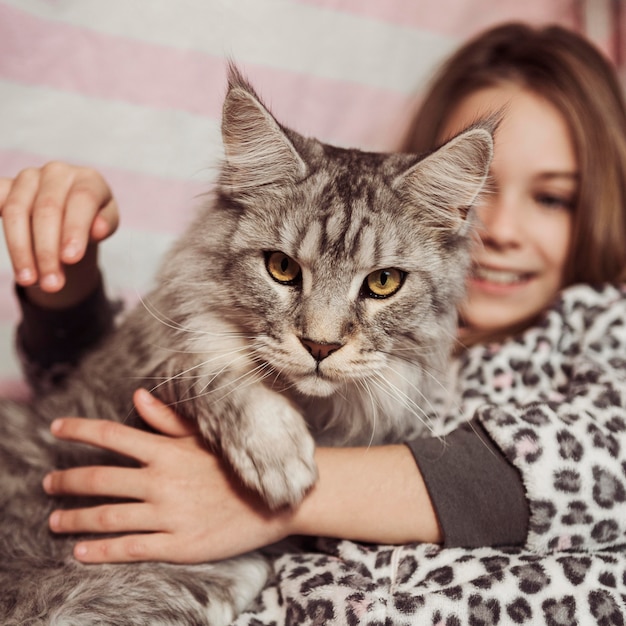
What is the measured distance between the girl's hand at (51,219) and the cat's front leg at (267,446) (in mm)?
445

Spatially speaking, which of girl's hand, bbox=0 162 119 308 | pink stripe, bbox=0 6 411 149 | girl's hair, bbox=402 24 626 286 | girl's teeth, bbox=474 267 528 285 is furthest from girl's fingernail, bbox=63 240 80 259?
girl's hair, bbox=402 24 626 286

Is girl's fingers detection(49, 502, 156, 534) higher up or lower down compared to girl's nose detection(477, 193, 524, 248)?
lower down

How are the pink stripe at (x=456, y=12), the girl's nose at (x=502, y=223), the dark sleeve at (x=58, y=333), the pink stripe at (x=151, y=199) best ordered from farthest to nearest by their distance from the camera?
the pink stripe at (x=456, y=12)
the pink stripe at (x=151, y=199)
the girl's nose at (x=502, y=223)
the dark sleeve at (x=58, y=333)

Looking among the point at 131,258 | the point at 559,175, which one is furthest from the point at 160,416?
the point at 559,175

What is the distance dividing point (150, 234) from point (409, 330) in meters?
1.15

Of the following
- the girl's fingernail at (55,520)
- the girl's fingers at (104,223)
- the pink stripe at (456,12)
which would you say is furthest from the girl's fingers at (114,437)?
the pink stripe at (456,12)

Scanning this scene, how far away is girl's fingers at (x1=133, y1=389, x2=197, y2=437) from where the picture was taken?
1234mm

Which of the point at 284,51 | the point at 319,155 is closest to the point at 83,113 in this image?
the point at 284,51

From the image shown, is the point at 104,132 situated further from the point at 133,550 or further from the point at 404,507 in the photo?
the point at 404,507

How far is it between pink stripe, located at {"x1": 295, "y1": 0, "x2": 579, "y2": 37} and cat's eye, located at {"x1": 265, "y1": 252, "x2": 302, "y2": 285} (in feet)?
4.21

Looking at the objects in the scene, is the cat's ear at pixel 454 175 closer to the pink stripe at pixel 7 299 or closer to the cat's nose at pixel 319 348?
the cat's nose at pixel 319 348

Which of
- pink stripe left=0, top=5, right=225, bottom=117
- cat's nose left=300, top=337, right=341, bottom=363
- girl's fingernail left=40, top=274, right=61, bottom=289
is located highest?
pink stripe left=0, top=5, right=225, bottom=117

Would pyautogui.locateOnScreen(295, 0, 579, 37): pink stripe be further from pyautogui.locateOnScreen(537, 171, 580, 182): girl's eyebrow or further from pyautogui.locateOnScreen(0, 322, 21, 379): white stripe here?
pyautogui.locateOnScreen(0, 322, 21, 379): white stripe

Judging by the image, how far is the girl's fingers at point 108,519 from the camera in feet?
3.90
